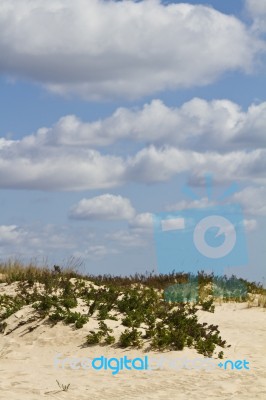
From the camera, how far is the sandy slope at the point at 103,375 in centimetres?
970

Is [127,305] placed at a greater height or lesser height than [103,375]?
greater

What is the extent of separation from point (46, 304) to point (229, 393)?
556 cm

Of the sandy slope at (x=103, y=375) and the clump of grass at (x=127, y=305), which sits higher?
the clump of grass at (x=127, y=305)

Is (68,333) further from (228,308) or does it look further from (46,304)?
(228,308)

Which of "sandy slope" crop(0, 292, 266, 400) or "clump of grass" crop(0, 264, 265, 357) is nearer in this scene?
"sandy slope" crop(0, 292, 266, 400)

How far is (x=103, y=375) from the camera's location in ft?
35.2

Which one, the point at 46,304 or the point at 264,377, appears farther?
the point at 46,304

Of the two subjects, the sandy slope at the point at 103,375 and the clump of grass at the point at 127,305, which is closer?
the sandy slope at the point at 103,375

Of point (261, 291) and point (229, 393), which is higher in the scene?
point (261, 291)

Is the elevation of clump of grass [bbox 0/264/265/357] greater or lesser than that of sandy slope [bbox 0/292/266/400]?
greater

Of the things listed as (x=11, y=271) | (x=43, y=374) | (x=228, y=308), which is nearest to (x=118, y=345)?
(x=43, y=374)

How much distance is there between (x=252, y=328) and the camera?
49.3 feet

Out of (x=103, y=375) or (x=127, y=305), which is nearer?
(x=103, y=375)

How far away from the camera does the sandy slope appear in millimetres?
9703
